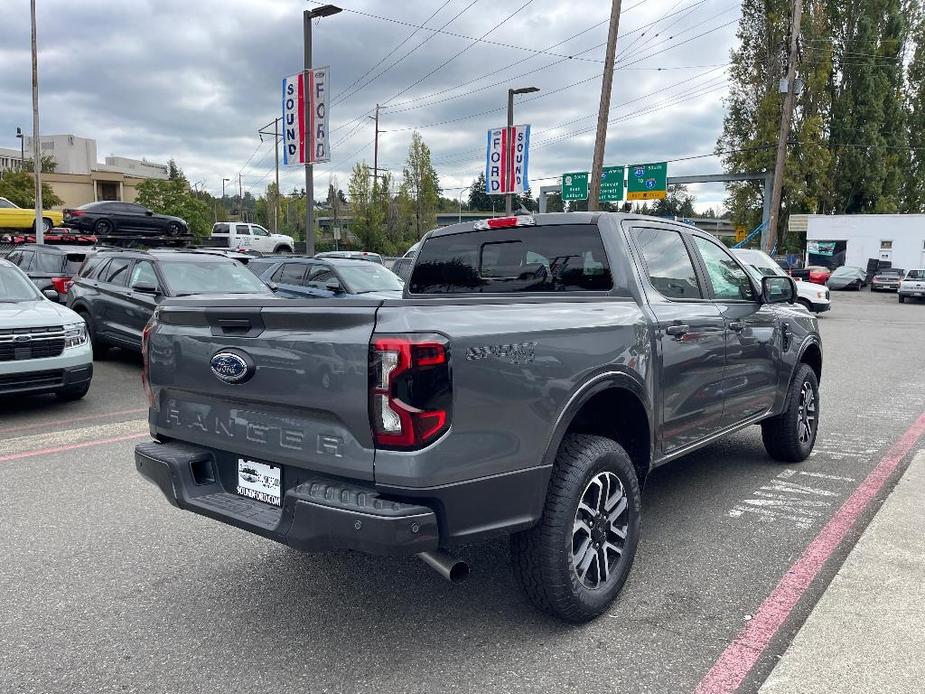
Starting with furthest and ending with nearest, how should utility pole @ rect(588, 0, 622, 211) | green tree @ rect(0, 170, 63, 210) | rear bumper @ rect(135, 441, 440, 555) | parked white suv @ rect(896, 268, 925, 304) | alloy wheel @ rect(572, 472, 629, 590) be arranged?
green tree @ rect(0, 170, 63, 210) < parked white suv @ rect(896, 268, 925, 304) < utility pole @ rect(588, 0, 622, 211) < alloy wheel @ rect(572, 472, 629, 590) < rear bumper @ rect(135, 441, 440, 555)

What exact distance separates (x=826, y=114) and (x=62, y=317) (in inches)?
1854

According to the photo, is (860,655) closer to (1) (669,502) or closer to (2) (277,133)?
(1) (669,502)

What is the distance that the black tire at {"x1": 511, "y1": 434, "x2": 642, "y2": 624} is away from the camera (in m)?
2.98

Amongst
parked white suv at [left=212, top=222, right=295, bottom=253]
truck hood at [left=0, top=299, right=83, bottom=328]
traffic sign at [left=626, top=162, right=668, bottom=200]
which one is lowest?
truck hood at [left=0, top=299, right=83, bottom=328]

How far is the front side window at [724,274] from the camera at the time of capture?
15.6ft

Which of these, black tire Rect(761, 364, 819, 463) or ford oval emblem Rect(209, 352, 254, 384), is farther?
black tire Rect(761, 364, 819, 463)

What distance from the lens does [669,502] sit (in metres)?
4.91

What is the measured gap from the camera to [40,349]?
7.53m

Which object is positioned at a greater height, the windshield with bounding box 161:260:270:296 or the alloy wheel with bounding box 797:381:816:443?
the windshield with bounding box 161:260:270:296

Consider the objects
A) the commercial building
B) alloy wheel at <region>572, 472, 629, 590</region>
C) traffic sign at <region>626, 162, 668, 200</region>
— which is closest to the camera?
alloy wheel at <region>572, 472, 629, 590</region>

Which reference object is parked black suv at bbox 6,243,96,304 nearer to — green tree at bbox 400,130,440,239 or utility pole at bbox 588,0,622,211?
utility pole at bbox 588,0,622,211

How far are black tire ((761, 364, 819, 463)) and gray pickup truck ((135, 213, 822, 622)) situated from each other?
165 centimetres

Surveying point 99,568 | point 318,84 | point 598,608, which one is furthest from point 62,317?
point 318,84

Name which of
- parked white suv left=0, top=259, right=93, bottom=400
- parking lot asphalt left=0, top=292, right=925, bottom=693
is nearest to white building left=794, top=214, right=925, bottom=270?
parking lot asphalt left=0, top=292, right=925, bottom=693
